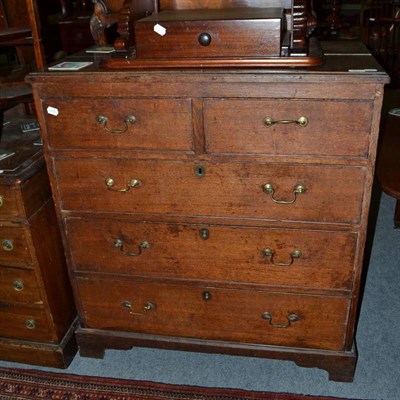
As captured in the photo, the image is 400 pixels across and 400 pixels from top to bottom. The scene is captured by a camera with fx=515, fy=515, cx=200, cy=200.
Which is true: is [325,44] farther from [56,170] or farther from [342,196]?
[56,170]

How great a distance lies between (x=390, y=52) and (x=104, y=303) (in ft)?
8.95

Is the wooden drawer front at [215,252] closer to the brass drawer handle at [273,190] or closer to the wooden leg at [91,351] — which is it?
the brass drawer handle at [273,190]

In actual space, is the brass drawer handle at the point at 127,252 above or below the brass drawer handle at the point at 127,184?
below

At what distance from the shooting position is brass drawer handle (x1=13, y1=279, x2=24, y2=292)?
189cm

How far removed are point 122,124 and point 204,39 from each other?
35 cm

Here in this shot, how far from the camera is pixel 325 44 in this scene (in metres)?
1.81

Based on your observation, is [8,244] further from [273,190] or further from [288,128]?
[288,128]

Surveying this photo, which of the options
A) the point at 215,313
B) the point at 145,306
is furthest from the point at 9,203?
the point at 215,313

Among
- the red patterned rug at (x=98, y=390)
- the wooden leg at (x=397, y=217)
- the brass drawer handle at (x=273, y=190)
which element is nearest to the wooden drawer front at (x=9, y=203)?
the red patterned rug at (x=98, y=390)

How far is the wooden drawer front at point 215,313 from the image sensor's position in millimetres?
1799

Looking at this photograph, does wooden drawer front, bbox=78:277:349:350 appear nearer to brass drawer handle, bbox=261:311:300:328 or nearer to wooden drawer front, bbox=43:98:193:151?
brass drawer handle, bbox=261:311:300:328

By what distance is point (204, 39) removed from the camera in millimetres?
1485

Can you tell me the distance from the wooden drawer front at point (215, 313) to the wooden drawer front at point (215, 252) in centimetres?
7

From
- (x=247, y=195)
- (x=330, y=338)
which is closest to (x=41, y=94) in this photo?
(x=247, y=195)
